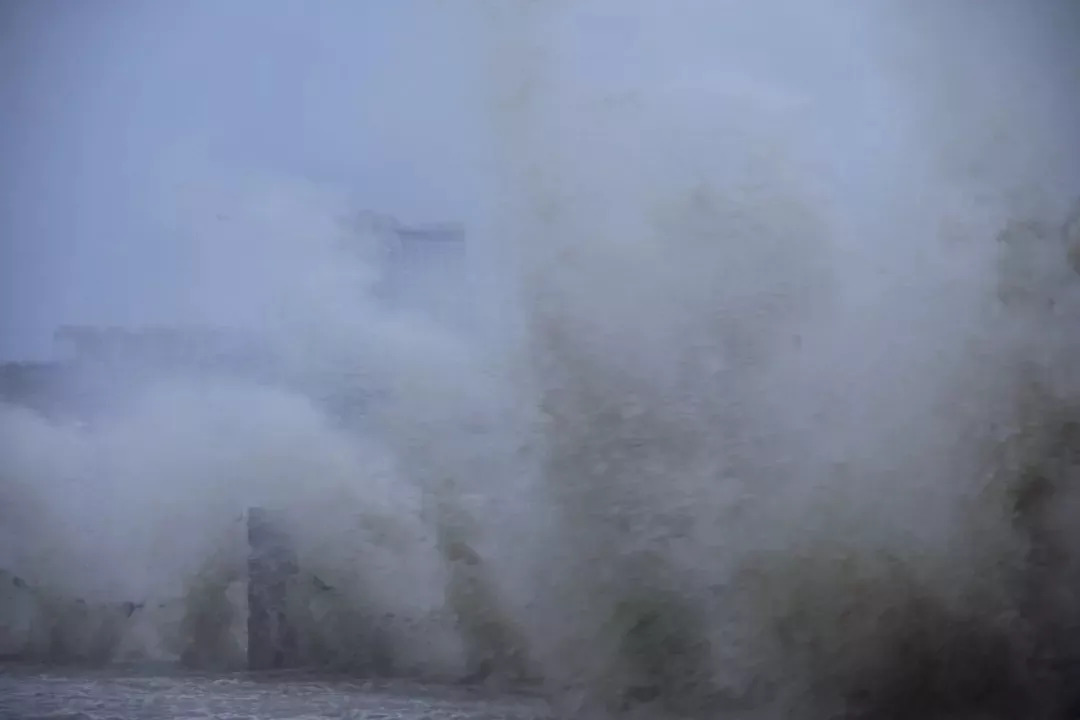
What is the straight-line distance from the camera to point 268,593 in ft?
10.8

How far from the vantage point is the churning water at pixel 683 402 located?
3.04 meters

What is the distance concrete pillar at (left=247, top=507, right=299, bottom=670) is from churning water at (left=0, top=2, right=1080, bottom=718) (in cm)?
7

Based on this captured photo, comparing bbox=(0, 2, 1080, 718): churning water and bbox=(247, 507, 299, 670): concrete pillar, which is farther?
bbox=(247, 507, 299, 670): concrete pillar

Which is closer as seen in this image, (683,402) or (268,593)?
(683,402)

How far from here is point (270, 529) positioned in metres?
3.24

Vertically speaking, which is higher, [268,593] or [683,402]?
[683,402]

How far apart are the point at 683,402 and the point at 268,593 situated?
149cm

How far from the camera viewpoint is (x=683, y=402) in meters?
3.12

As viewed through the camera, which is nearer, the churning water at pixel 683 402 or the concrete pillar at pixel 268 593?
the churning water at pixel 683 402

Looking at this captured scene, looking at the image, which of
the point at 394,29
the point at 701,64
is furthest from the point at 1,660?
the point at 701,64

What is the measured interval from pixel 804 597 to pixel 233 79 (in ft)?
8.11

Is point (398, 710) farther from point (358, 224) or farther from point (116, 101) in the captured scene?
point (116, 101)

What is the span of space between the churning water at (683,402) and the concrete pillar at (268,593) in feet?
0.22

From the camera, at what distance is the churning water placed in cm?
304
